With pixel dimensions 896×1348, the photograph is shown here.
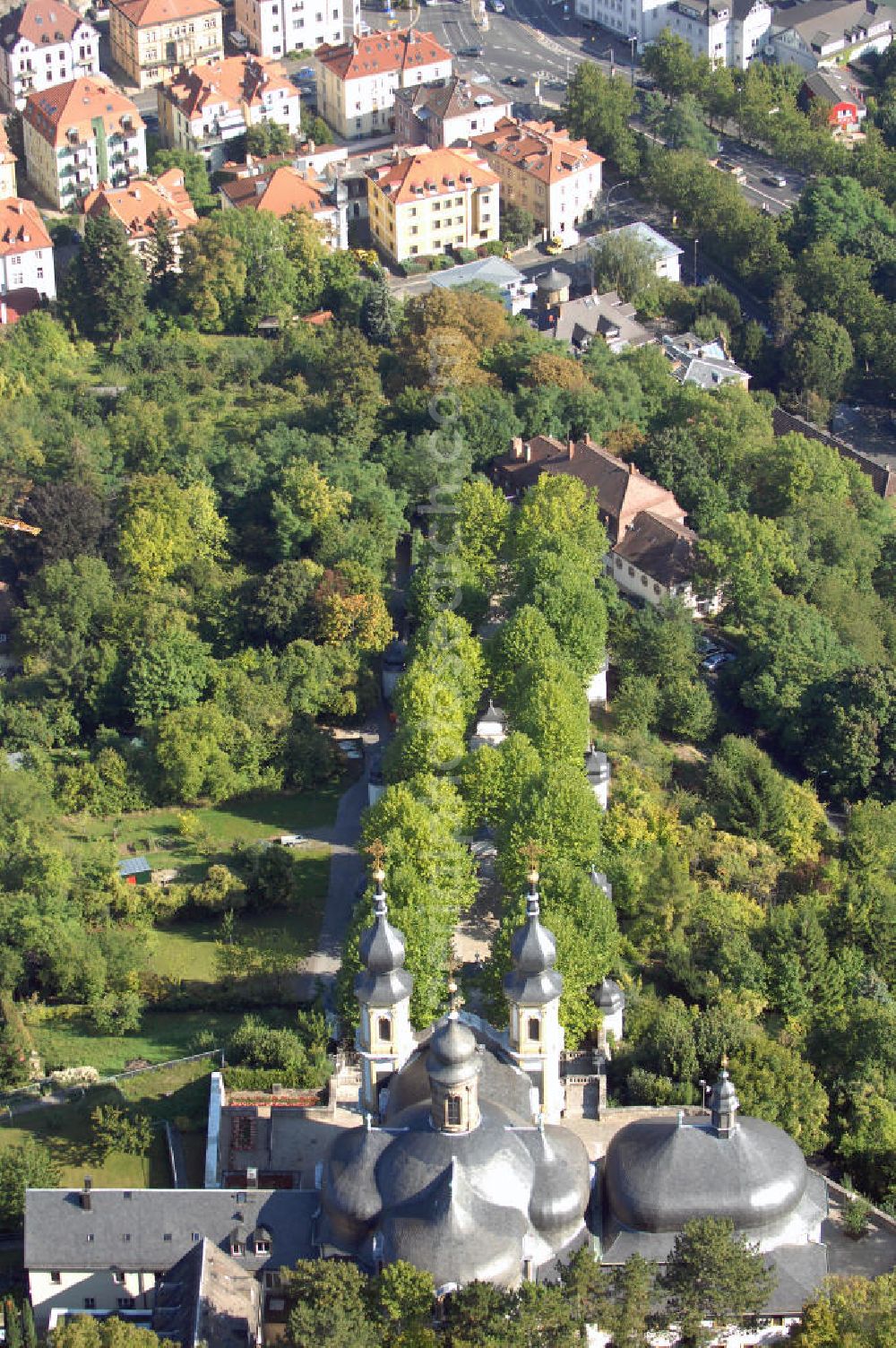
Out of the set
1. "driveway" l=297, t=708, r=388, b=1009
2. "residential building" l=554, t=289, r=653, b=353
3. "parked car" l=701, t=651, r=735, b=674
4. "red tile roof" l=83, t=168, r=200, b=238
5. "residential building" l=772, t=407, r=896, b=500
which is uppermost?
"red tile roof" l=83, t=168, r=200, b=238

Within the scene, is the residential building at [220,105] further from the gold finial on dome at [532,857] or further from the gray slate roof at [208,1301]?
the gray slate roof at [208,1301]

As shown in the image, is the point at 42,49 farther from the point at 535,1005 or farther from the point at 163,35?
the point at 535,1005

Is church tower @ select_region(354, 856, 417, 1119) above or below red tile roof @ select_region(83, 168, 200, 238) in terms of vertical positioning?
above

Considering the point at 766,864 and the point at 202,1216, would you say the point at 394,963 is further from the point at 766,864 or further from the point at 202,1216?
the point at 766,864

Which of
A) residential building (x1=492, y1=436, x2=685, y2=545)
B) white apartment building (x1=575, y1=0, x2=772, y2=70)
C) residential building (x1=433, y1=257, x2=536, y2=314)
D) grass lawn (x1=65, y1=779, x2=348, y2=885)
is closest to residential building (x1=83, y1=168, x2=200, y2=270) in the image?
residential building (x1=433, y1=257, x2=536, y2=314)

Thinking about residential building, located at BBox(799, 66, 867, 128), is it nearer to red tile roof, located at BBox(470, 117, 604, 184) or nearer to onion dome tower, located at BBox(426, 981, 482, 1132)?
red tile roof, located at BBox(470, 117, 604, 184)

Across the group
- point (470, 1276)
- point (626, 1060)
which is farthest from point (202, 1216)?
point (626, 1060)

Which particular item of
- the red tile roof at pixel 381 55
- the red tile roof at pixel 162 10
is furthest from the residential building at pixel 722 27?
the red tile roof at pixel 162 10
